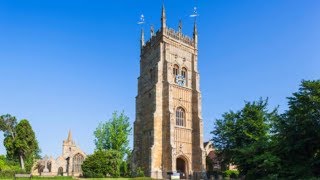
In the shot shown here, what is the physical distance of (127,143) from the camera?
6025 cm

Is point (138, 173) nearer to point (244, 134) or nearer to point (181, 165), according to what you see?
point (181, 165)

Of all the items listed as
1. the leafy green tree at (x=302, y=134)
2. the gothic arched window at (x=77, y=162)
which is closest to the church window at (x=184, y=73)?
the leafy green tree at (x=302, y=134)

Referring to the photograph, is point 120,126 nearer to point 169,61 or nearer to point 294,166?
point 169,61

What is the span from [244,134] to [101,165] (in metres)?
19.2

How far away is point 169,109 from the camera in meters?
53.2

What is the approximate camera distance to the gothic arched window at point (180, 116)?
181 feet

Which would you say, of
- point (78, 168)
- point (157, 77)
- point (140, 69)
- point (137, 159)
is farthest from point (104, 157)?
point (78, 168)

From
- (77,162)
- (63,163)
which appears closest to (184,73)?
(77,162)

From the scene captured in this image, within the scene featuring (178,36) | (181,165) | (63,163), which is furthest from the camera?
(63,163)

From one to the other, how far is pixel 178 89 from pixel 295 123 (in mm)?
26082

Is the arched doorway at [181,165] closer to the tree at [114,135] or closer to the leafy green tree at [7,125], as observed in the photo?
the tree at [114,135]

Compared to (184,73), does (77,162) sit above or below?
below

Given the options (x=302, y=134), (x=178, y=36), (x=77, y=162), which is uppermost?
(x=178, y=36)

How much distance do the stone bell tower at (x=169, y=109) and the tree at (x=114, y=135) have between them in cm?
219
